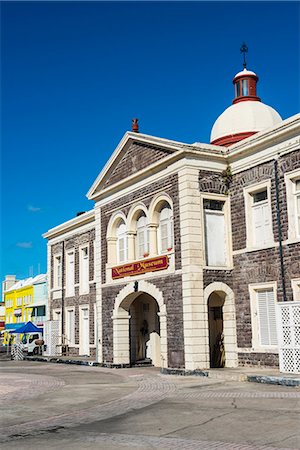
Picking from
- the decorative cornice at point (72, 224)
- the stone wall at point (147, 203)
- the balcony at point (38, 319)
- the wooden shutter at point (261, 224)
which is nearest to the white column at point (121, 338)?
the stone wall at point (147, 203)

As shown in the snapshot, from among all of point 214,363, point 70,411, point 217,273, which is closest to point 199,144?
point 217,273

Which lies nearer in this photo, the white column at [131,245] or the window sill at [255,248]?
the window sill at [255,248]

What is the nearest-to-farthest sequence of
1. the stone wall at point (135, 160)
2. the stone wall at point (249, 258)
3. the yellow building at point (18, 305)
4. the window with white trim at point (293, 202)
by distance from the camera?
the window with white trim at point (293, 202), the stone wall at point (249, 258), the stone wall at point (135, 160), the yellow building at point (18, 305)

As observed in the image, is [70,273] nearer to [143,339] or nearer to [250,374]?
[143,339]

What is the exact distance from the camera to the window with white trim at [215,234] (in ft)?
58.1

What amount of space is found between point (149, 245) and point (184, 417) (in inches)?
403

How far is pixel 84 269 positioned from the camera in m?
28.4

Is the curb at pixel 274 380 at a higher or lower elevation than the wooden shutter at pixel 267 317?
lower

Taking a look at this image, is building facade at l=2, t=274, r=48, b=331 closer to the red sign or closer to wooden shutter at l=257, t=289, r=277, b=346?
the red sign

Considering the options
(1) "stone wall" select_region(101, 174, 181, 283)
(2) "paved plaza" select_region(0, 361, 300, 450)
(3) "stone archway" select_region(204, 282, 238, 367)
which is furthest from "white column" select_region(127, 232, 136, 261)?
(2) "paved plaza" select_region(0, 361, 300, 450)

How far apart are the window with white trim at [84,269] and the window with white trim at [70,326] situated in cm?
170

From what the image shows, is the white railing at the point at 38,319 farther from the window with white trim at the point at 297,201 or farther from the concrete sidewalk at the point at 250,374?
the window with white trim at the point at 297,201

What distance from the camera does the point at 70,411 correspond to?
11.1 meters

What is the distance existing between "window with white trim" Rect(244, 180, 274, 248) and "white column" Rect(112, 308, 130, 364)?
631 cm
